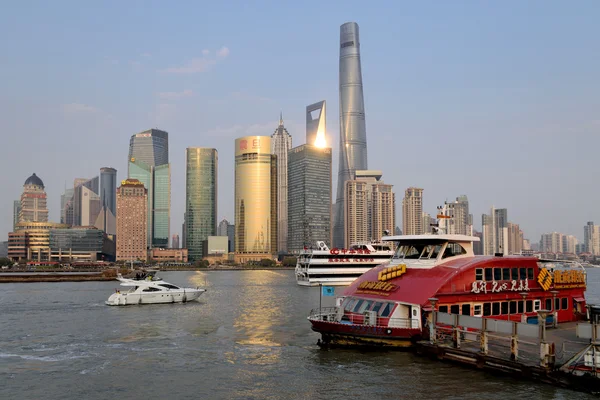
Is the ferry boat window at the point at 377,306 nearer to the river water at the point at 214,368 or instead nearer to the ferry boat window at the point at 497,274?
the river water at the point at 214,368

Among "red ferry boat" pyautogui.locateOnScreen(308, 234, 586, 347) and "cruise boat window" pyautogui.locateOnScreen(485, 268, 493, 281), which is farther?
"cruise boat window" pyautogui.locateOnScreen(485, 268, 493, 281)

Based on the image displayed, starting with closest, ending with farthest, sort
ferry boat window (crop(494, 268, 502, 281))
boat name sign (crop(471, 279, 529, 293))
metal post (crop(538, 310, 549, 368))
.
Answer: metal post (crop(538, 310, 549, 368))
boat name sign (crop(471, 279, 529, 293))
ferry boat window (crop(494, 268, 502, 281))

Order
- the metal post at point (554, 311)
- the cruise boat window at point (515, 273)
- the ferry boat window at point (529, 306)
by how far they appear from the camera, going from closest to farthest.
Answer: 1. the metal post at point (554, 311)
2. the cruise boat window at point (515, 273)
3. the ferry boat window at point (529, 306)

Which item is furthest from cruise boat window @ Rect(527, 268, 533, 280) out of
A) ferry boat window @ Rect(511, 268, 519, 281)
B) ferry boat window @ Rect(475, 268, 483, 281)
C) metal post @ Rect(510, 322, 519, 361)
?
metal post @ Rect(510, 322, 519, 361)

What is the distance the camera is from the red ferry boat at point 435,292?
3481 cm

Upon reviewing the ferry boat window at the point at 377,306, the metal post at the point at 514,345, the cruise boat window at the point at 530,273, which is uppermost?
the cruise boat window at the point at 530,273

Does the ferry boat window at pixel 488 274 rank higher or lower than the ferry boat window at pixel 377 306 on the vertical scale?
higher

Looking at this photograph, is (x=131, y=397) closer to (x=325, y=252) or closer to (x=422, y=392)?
(x=422, y=392)

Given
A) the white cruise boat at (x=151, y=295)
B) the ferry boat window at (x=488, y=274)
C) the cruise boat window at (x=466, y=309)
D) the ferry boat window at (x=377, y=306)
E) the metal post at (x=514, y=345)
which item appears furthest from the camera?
the white cruise boat at (x=151, y=295)

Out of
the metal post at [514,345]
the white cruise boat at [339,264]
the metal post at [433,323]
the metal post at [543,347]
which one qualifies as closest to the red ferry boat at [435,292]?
the metal post at [433,323]

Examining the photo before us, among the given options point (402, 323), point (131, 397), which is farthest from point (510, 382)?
point (131, 397)

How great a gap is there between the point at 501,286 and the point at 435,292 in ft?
18.9

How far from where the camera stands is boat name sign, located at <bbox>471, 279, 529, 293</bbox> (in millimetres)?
36406

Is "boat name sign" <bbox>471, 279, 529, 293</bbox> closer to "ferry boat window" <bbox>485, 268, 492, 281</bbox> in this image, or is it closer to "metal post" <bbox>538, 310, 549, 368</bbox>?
"ferry boat window" <bbox>485, 268, 492, 281</bbox>
